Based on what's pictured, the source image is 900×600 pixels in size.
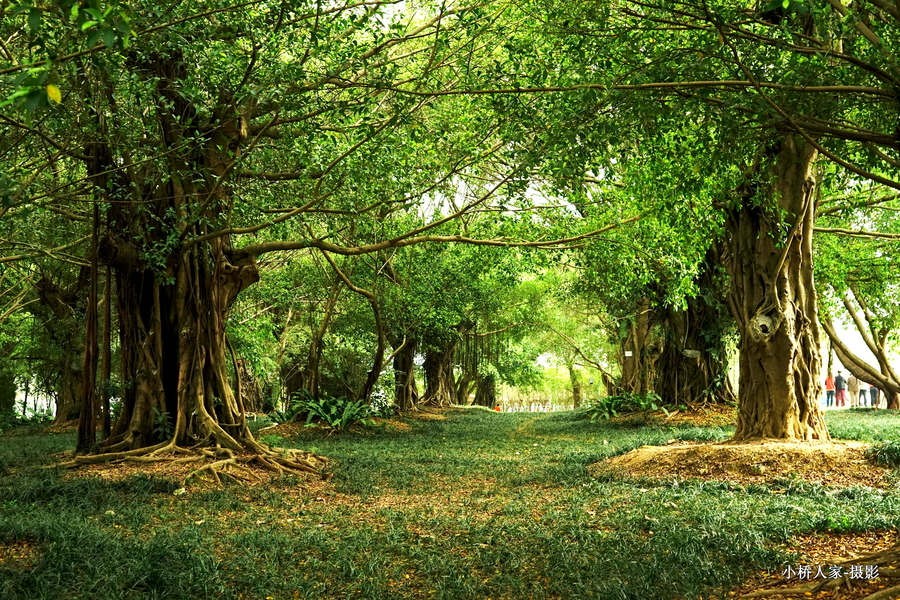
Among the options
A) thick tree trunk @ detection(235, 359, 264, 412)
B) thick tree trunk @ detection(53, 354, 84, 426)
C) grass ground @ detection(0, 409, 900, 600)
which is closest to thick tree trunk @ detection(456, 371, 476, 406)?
thick tree trunk @ detection(235, 359, 264, 412)

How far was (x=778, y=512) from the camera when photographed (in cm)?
608

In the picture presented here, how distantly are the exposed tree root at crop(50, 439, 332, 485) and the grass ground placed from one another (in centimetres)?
52

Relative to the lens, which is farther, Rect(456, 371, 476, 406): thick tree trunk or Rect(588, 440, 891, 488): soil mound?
Rect(456, 371, 476, 406): thick tree trunk

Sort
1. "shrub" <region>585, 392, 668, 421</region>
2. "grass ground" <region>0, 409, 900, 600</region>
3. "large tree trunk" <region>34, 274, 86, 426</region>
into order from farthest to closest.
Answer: "shrub" <region>585, 392, 668, 421</region> < "large tree trunk" <region>34, 274, 86, 426</region> < "grass ground" <region>0, 409, 900, 600</region>

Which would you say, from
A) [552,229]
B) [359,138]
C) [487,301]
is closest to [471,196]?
[552,229]

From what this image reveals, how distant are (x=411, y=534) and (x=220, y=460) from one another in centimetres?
408

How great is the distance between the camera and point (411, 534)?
5.87m

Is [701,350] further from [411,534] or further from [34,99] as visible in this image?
[34,99]

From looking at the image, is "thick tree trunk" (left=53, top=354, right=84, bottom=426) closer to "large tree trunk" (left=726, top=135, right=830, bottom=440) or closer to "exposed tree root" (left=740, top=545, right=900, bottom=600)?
"large tree trunk" (left=726, top=135, right=830, bottom=440)

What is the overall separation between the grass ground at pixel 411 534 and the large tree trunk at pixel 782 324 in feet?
7.10

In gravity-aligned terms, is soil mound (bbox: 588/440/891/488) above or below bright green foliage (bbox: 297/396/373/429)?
below

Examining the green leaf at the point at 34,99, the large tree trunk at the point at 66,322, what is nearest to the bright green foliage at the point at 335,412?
the large tree trunk at the point at 66,322

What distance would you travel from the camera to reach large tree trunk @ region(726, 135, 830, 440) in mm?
9367

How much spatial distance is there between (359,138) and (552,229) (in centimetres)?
469
